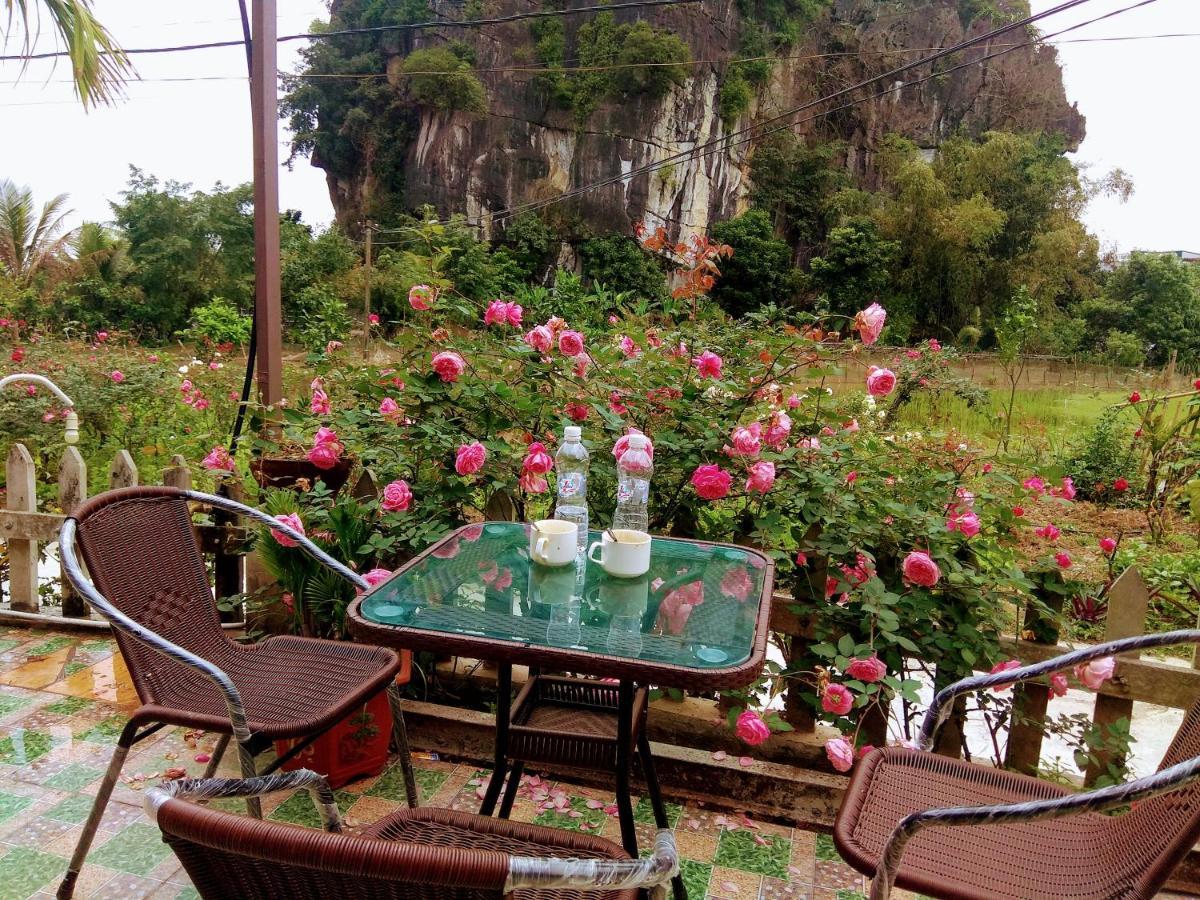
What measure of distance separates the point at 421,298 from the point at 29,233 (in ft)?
60.6

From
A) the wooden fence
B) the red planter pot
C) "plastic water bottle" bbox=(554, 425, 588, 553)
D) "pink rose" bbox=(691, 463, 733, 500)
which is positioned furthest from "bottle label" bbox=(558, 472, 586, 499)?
the wooden fence

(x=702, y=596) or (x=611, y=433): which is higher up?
(x=611, y=433)

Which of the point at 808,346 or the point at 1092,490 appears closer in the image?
the point at 808,346

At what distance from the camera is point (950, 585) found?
173cm

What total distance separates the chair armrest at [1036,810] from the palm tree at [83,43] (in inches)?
180

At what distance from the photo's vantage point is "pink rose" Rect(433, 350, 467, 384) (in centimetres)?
190

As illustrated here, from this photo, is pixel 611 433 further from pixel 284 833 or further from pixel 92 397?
pixel 92 397

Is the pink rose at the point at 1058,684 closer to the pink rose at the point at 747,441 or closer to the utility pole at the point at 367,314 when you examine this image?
the pink rose at the point at 747,441

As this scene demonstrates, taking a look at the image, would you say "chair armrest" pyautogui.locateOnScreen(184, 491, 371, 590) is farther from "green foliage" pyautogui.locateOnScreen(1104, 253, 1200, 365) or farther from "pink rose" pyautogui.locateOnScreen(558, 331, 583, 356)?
"green foliage" pyautogui.locateOnScreen(1104, 253, 1200, 365)

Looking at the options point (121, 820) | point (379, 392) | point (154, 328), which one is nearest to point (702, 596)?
point (379, 392)

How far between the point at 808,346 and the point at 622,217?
27.2 m

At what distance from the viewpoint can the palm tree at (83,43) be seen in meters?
3.59

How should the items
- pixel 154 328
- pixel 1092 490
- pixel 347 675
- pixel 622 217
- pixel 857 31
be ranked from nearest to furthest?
pixel 347 675, pixel 1092 490, pixel 154 328, pixel 622 217, pixel 857 31

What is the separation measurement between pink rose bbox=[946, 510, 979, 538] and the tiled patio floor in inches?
28.8
